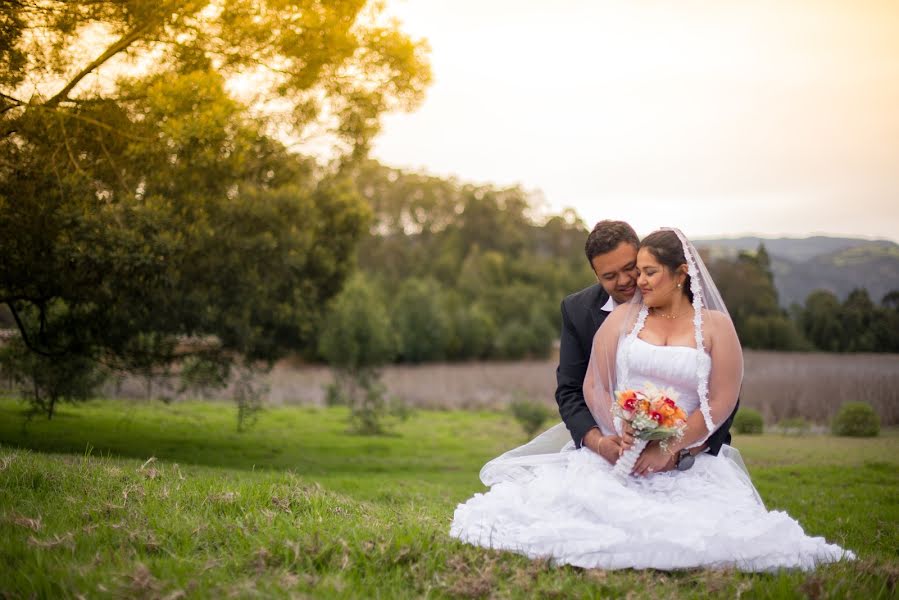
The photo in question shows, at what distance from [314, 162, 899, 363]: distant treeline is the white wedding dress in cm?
2070

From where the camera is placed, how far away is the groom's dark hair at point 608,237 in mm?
5828

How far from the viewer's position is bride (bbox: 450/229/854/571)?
489 cm

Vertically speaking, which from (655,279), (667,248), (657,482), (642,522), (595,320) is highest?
(667,248)

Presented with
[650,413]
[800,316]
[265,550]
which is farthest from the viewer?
[800,316]

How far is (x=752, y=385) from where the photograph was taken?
2670cm

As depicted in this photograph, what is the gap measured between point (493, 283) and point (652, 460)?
190 feet

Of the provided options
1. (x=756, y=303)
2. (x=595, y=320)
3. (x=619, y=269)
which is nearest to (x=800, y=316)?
(x=756, y=303)

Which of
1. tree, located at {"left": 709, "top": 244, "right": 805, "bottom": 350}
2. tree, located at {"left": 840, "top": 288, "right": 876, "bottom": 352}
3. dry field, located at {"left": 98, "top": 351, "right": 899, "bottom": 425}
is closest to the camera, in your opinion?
dry field, located at {"left": 98, "top": 351, "right": 899, "bottom": 425}

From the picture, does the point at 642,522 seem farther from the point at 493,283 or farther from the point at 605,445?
the point at 493,283

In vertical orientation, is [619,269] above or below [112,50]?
below

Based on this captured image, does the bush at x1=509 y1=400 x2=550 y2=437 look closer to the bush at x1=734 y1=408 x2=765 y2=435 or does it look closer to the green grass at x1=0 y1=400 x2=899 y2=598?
the bush at x1=734 y1=408 x2=765 y2=435

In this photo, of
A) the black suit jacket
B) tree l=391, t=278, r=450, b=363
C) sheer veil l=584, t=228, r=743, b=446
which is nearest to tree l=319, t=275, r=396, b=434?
the black suit jacket

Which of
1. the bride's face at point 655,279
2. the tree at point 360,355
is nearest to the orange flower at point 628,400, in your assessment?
the bride's face at point 655,279

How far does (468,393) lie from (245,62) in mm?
25049
